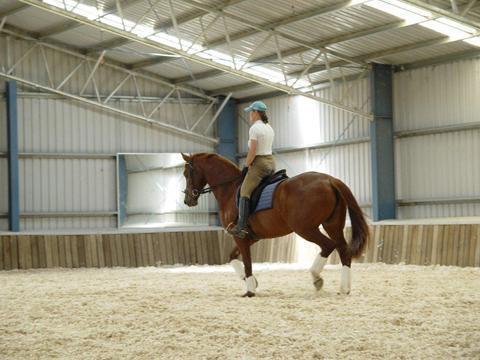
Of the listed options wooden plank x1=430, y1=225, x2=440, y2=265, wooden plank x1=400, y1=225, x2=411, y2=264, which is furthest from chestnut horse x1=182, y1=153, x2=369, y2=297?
wooden plank x1=400, y1=225, x2=411, y2=264

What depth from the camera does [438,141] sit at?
17125mm

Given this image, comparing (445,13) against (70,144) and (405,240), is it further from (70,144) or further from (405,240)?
(70,144)

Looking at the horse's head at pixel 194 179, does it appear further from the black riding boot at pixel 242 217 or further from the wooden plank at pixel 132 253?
the wooden plank at pixel 132 253

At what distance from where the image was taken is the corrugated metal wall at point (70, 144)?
20.4 metres

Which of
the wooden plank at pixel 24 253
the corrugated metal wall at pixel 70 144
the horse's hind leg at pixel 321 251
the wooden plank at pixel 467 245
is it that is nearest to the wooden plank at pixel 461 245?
the wooden plank at pixel 467 245

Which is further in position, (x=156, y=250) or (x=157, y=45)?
(x=156, y=250)

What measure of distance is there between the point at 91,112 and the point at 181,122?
2482 millimetres

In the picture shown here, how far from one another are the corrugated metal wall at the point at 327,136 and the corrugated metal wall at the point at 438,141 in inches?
35.1

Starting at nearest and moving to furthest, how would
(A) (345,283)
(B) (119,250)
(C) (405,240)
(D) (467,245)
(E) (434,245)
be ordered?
(A) (345,283), (D) (467,245), (E) (434,245), (C) (405,240), (B) (119,250)

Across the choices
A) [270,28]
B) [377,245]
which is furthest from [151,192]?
[377,245]

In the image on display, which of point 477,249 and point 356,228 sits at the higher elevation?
point 356,228

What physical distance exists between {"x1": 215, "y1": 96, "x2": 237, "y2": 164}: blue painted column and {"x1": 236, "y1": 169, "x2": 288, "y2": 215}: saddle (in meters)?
12.3

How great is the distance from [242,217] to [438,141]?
8.51 metres

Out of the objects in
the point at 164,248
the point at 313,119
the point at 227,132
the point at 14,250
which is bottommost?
the point at 164,248
